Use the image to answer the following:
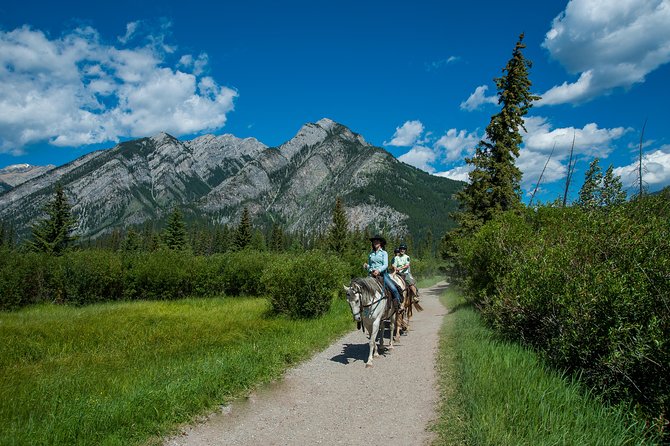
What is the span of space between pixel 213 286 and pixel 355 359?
18818mm

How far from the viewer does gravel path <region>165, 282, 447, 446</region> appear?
5.95m

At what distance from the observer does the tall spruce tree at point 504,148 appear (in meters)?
24.8

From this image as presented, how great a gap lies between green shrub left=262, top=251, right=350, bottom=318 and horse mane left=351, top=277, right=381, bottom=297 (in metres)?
6.26

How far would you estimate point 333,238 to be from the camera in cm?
6244

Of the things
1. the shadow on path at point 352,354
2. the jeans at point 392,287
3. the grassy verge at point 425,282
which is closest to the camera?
the shadow on path at point 352,354

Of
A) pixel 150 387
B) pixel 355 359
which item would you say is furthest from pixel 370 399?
pixel 150 387

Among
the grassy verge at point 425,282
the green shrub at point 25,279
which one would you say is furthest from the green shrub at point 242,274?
the grassy verge at point 425,282

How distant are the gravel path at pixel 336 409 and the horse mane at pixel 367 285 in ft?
6.31

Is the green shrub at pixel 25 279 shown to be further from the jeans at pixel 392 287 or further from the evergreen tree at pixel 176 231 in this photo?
the evergreen tree at pixel 176 231

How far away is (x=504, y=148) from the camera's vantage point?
24.9 meters

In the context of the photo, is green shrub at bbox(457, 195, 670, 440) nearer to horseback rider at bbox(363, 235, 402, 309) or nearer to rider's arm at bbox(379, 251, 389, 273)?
horseback rider at bbox(363, 235, 402, 309)

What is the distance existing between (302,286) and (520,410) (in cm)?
1167

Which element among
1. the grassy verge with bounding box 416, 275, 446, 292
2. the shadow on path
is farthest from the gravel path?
the grassy verge with bounding box 416, 275, 446, 292

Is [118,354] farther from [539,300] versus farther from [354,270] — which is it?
[354,270]
